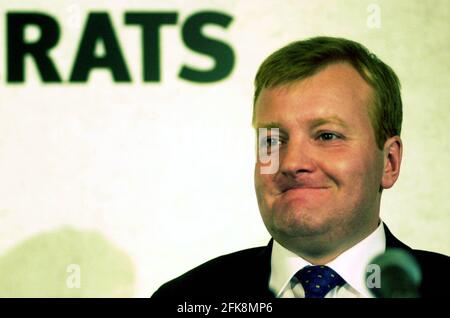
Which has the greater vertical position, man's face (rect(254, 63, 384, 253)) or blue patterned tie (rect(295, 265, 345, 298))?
man's face (rect(254, 63, 384, 253))

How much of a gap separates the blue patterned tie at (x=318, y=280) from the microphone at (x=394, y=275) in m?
0.08

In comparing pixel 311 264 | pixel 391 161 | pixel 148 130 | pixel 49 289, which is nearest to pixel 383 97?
pixel 391 161

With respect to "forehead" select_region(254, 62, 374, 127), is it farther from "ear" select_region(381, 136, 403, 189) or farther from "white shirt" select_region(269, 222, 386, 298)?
"white shirt" select_region(269, 222, 386, 298)

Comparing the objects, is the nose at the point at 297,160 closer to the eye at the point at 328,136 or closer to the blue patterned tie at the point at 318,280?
the eye at the point at 328,136

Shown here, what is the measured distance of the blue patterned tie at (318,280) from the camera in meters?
1.51

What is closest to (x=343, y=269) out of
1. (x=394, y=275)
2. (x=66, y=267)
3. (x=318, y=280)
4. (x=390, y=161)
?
(x=318, y=280)

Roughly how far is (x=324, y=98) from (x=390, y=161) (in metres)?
0.24

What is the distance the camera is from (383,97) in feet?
5.35

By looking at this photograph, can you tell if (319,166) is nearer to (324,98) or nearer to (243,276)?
(324,98)

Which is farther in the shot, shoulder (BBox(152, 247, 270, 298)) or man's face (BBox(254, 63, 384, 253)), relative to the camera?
shoulder (BBox(152, 247, 270, 298))

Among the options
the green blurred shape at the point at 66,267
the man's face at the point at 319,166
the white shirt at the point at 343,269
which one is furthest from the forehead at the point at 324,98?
the green blurred shape at the point at 66,267

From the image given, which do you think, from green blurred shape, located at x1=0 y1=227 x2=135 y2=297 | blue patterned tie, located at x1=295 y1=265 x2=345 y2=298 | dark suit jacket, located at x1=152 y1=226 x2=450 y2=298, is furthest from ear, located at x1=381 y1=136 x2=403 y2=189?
green blurred shape, located at x1=0 y1=227 x2=135 y2=297

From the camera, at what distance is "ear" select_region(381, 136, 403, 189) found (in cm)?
163

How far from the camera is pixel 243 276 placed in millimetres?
1679
